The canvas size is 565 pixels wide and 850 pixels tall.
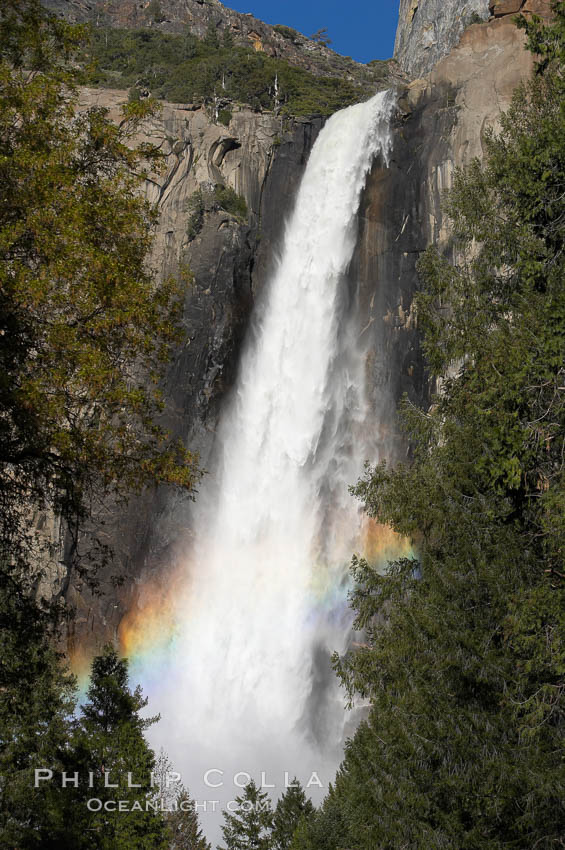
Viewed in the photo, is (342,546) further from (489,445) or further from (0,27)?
(0,27)

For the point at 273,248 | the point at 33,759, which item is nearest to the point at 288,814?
the point at 33,759

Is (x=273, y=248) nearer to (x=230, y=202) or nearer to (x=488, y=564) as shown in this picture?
(x=230, y=202)

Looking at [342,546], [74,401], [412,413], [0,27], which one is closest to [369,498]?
[412,413]

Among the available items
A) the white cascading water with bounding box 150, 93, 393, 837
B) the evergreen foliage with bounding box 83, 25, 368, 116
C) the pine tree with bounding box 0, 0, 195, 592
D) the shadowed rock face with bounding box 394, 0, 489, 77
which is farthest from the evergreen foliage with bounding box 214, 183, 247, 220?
the shadowed rock face with bounding box 394, 0, 489, 77

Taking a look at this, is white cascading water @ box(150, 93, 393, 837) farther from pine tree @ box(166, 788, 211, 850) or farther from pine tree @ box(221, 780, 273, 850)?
pine tree @ box(221, 780, 273, 850)

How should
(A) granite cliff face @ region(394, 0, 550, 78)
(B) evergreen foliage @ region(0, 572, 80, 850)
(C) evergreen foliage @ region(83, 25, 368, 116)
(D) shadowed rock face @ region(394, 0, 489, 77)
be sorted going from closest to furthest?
(B) evergreen foliage @ region(0, 572, 80, 850) < (C) evergreen foliage @ region(83, 25, 368, 116) < (A) granite cliff face @ region(394, 0, 550, 78) < (D) shadowed rock face @ region(394, 0, 489, 77)

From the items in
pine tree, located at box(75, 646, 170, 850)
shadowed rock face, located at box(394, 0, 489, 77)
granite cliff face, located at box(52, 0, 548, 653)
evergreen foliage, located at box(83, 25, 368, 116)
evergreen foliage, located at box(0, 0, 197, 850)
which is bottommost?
pine tree, located at box(75, 646, 170, 850)
